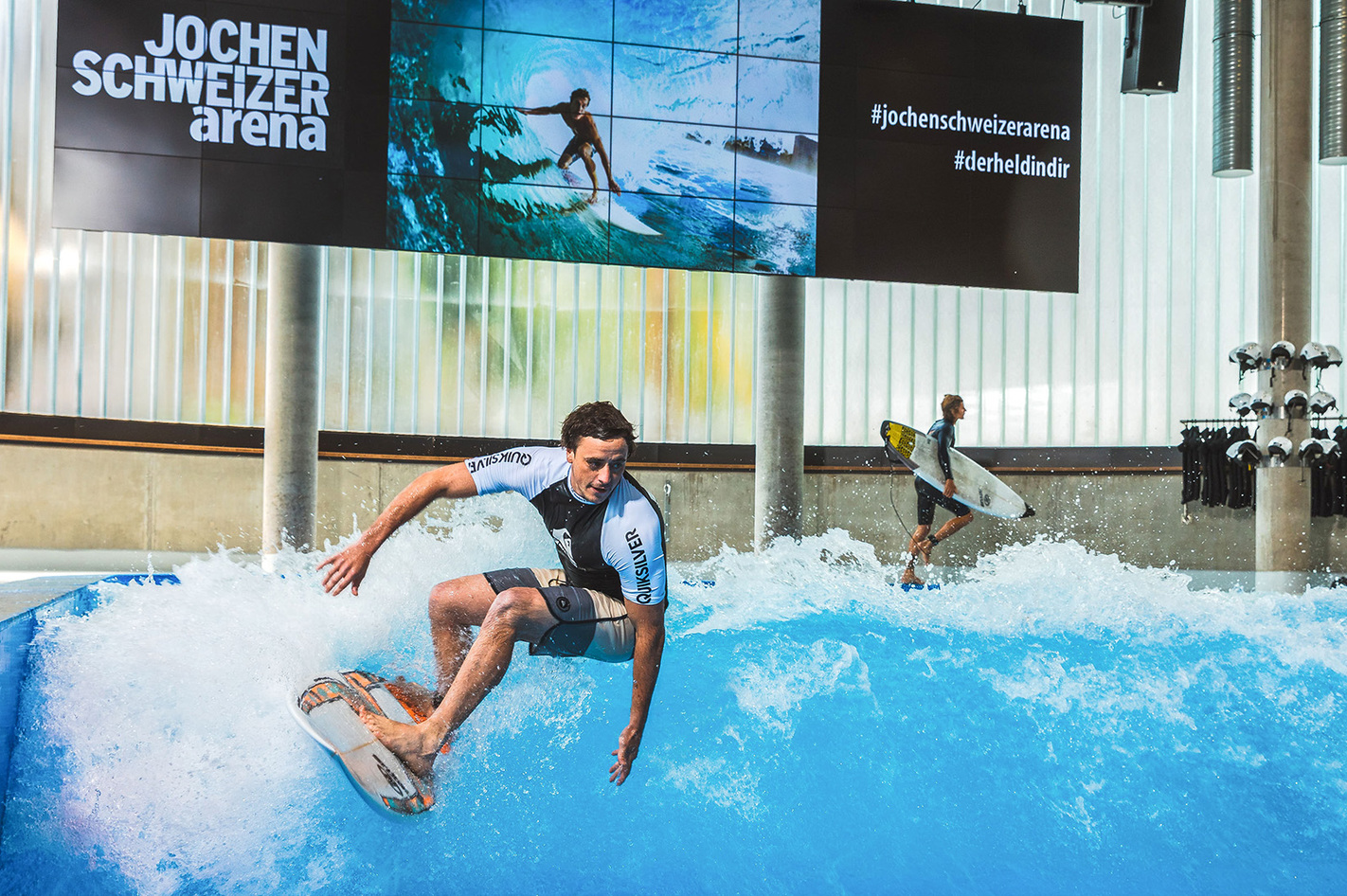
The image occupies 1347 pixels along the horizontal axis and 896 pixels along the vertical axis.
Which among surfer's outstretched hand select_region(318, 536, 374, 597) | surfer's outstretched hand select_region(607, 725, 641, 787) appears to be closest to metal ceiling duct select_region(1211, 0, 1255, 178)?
surfer's outstretched hand select_region(607, 725, 641, 787)

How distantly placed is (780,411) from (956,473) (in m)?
1.64

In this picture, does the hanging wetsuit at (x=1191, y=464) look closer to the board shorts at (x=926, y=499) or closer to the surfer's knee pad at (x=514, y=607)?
the board shorts at (x=926, y=499)

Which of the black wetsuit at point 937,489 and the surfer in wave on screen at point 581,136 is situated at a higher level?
the surfer in wave on screen at point 581,136

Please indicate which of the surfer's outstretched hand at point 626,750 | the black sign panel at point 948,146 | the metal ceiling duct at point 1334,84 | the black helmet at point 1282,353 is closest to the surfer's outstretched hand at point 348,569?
the surfer's outstretched hand at point 626,750

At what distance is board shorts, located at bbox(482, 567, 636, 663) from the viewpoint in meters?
3.16

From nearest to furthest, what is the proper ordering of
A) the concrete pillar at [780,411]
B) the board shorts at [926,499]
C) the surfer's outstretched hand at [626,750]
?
the surfer's outstretched hand at [626,750] < the board shorts at [926,499] < the concrete pillar at [780,411]

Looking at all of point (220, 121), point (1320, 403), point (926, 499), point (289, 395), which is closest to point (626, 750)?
point (220, 121)

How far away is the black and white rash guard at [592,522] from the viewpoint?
3.05 meters

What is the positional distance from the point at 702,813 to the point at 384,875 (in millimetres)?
1165

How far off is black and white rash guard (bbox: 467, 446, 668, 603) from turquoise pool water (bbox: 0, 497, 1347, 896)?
661 mm

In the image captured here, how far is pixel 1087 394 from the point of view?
1003cm

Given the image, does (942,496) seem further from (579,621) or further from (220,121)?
(220,121)

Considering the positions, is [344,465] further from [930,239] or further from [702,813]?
[702,813]

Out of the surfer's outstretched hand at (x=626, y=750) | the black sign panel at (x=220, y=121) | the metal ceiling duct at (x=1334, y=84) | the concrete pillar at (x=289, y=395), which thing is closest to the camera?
the surfer's outstretched hand at (x=626, y=750)
